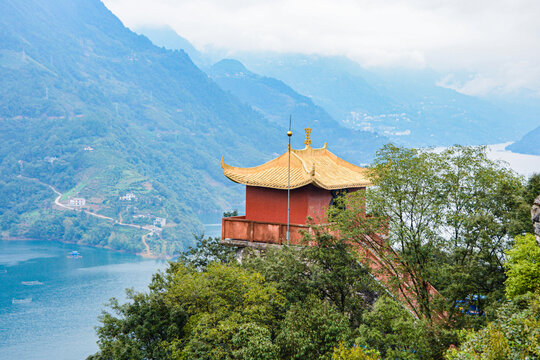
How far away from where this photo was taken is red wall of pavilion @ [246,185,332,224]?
1788 centimetres

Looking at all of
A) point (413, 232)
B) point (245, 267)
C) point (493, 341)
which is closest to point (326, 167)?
point (245, 267)

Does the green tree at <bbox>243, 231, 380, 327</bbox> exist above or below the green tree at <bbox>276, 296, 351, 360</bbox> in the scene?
above

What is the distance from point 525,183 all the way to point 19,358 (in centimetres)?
5638

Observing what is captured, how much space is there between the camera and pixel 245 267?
16234 millimetres

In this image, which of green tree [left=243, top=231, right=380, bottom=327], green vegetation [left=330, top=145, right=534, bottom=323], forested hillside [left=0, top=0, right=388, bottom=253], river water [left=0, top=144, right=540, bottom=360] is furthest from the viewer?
forested hillside [left=0, top=0, right=388, bottom=253]

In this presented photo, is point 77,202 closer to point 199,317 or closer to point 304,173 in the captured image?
point 304,173

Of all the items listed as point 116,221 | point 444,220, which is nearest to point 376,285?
point 444,220

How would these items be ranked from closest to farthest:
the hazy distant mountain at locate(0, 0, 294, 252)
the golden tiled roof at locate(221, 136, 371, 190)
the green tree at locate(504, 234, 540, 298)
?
the green tree at locate(504, 234, 540, 298)
the golden tiled roof at locate(221, 136, 371, 190)
the hazy distant mountain at locate(0, 0, 294, 252)

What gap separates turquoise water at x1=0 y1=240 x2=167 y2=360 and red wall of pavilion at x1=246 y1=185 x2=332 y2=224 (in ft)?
141

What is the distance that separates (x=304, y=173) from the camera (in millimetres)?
17875

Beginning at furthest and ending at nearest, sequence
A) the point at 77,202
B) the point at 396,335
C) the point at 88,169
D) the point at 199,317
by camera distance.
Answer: the point at 88,169
the point at 77,202
the point at 199,317
the point at 396,335

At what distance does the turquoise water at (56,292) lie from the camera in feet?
188

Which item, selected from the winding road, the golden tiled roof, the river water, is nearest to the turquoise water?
the river water

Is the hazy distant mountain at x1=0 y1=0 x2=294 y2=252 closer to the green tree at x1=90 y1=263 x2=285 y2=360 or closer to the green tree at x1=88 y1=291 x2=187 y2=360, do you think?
the green tree at x1=88 y1=291 x2=187 y2=360
